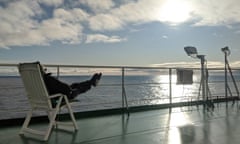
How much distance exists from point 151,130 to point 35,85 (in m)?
1.42

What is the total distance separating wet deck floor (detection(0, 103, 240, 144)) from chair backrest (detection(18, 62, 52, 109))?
0.38 metres

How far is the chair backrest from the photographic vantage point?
2.98 m

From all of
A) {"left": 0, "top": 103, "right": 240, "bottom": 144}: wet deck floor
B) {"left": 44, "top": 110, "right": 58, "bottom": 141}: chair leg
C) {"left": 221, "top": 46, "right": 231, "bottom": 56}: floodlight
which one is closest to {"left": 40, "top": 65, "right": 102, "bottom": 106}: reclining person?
{"left": 44, "top": 110, "right": 58, "bottom": 141}: chair leg

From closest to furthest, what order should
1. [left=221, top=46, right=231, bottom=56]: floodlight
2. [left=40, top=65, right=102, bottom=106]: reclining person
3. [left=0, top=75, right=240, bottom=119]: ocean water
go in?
1. [left=40, top=65, right=102, bottom=106]: reclining person
2. [left=0, top=75, right=240, bottom=119]: ocean water
3. [left=221, top=46, right=231, bottom=56]: floodlight

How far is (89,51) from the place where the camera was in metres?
14.9

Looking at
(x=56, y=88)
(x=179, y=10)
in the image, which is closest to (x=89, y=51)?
(x=179, y=10)

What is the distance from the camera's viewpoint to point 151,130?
129 inches

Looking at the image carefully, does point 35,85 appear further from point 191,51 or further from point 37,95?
point 191,51

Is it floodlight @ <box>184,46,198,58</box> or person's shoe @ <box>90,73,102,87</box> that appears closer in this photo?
person's shoe @ <box>90,73,102,87</box>

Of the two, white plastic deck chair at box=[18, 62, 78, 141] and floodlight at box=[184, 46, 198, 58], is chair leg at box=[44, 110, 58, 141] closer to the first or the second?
white plastic deck chair at box=[18, 62, 78, 141]

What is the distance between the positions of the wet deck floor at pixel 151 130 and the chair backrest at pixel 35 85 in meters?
0.38

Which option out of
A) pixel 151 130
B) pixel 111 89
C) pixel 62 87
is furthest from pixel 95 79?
pixel 111 89

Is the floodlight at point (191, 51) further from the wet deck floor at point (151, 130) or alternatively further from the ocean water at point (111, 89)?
the wet deck floor at point (151, 130)

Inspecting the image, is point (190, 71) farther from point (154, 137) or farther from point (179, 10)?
point (154, 137)
